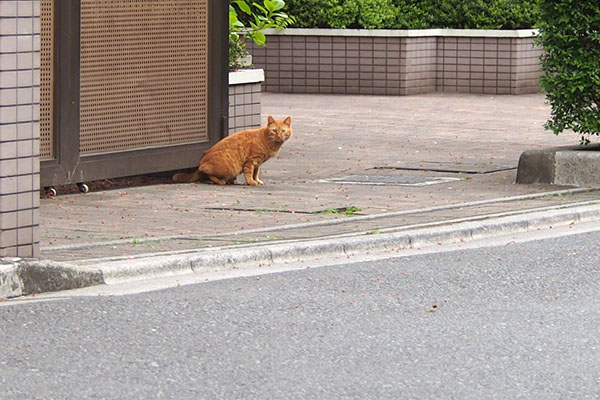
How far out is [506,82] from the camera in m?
25.5

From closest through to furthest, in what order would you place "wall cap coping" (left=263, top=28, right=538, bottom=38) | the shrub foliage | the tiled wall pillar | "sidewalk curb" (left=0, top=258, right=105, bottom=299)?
1. "sidewalk curb" (left=0, top=258, right=105, bottom=299)
2. the tiled wall pillar
3. the shrub foliage
4. "wall cap coping" (left=263, top=28, right=538, bottom=38)

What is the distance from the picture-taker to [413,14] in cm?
2569

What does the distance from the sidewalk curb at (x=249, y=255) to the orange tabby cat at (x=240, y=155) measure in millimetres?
3317

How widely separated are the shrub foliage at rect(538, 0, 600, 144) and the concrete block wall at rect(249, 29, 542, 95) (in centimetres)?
1155

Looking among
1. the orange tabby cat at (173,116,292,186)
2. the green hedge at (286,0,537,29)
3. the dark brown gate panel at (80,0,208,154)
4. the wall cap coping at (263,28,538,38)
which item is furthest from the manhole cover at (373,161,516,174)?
the green hedge at (286,0,537,29)

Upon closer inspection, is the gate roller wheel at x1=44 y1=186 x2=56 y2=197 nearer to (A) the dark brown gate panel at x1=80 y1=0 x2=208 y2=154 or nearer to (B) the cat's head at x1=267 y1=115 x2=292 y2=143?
(A) the dark brown gate panel at x1=80 y1=0 x2=208 y2=154

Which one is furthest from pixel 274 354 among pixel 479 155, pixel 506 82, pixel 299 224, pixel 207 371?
pixel 506 82

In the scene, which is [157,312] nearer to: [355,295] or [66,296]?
[66,296]

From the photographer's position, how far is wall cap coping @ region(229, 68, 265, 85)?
50.1 feet

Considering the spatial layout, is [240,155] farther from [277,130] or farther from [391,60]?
[391,60]

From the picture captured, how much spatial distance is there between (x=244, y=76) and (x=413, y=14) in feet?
35.4

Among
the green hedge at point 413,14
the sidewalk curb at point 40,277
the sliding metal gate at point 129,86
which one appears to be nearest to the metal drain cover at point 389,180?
the sliding metal gate at point 129,86

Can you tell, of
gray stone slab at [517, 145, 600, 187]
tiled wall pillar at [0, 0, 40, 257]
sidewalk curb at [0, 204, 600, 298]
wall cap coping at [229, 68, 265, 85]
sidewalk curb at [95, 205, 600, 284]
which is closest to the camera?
sidewalk curb at [0, 204, 600, 298]

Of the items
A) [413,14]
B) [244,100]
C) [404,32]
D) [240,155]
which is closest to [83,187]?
[240,155]
